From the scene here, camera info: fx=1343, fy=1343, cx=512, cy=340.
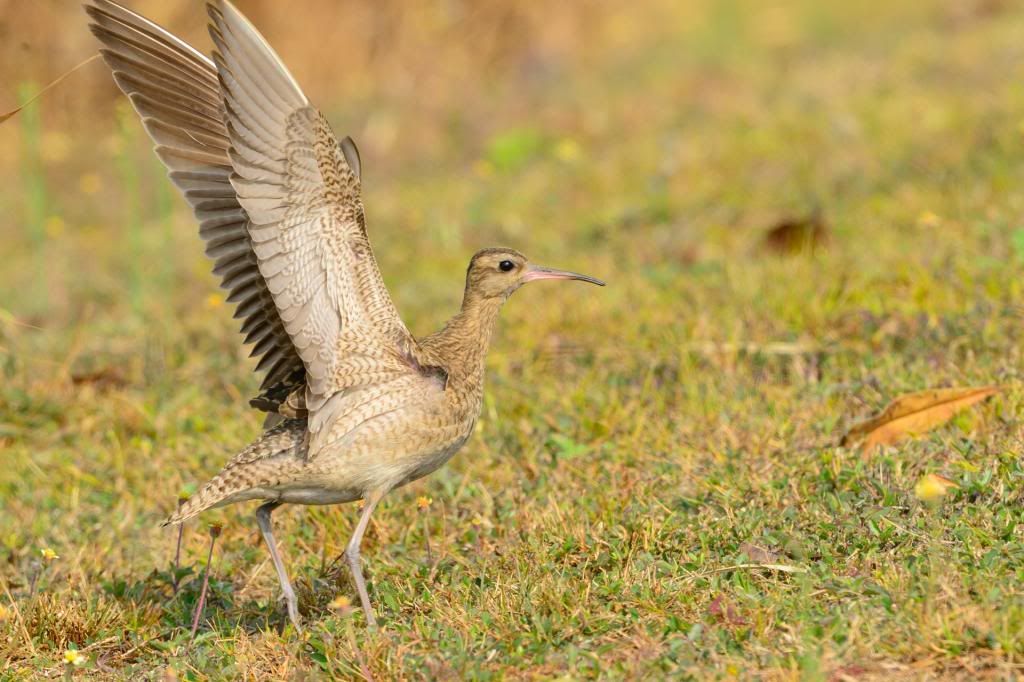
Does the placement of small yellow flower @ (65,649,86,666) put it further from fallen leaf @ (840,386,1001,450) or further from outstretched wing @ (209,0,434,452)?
fallen leaf @ (840,386,1001,450)

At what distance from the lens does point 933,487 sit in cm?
381

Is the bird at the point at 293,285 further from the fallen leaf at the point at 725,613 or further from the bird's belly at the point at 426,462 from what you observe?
the fallen leaf at the point at 725,613

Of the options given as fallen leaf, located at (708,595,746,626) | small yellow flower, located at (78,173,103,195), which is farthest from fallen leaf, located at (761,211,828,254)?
small yellow flower, located at (78,173,103,195)

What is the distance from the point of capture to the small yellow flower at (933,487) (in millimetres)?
3781

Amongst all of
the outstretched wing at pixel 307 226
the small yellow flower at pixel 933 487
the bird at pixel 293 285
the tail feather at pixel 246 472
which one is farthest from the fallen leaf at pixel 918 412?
the tail feather at pixel 246 472

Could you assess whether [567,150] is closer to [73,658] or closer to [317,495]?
[317,495]

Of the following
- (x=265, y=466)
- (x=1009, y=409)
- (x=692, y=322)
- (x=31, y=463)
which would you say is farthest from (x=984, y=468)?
(x=31, y=463)

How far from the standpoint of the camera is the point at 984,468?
178 inches

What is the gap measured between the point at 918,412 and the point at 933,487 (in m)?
1.18

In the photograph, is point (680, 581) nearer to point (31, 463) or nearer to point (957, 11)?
point (31, 463)

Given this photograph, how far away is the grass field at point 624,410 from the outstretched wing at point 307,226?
732 millimetres

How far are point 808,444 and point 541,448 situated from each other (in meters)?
1.10

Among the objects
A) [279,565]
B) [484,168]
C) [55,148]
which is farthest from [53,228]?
[279,565]

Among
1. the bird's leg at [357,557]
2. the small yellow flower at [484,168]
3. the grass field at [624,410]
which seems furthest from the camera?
the small yellow flower at [484,168]
